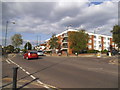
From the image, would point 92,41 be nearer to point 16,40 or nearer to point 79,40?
point 79,40

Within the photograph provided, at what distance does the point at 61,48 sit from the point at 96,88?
58.5 meters

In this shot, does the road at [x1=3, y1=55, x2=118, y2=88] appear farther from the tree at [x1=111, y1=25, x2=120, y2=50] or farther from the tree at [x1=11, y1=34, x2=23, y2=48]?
the tree at [x1=11, y1=34, x2=23, y2=48]

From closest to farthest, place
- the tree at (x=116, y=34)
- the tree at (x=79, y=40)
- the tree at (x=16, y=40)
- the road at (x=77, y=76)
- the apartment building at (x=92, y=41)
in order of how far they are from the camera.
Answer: the road at (x=77, y=76), the tree at (x=116, y=34), the tree at (x=79, y=40), the apartment building at (x=92, y=41), the tree at (x=16, y=40)

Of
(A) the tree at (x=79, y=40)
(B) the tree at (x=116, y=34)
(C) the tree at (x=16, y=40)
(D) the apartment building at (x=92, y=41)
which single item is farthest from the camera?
(C) the tree at (x=16, y=40)

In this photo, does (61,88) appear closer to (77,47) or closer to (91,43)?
(77,47)

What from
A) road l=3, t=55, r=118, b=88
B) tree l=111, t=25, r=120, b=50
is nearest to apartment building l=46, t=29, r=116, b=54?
tree l=111, t=25, r=120, b=50

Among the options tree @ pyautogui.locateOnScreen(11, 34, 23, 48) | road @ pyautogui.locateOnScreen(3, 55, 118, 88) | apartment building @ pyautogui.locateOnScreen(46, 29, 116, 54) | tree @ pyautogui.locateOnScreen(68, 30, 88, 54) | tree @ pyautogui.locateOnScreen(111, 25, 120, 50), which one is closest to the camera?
road @ pyautogui.locateOnScreen(3, 55, 118, 88)

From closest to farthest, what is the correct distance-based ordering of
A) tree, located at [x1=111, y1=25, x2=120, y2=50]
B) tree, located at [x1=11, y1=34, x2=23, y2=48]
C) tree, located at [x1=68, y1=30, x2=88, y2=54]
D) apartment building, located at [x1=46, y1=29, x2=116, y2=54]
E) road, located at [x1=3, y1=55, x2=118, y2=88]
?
road, located at [x1=3, y1=55, x2=118, y2=88]
tree, located at [x1=111, y1=25, x2=120, y2=50]
tree, located at [x1=68, y1=30, x2=88, y2=54]
apartment building, located at [x1=46, y1=29, x2=116, y2=54]
tree, located at [x1=11, y1=34, x2=23, y2=48]

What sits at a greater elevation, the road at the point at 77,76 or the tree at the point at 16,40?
the tree at the point at 16,40

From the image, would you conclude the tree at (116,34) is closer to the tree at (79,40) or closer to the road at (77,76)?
the tree at (79,40)

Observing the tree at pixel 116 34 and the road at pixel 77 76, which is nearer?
the road at pixel 77 76

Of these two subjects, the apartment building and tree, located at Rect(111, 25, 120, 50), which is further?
the apartment building

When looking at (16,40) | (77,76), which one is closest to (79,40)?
(77,76)

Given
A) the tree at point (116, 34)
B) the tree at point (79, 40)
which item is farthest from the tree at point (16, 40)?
the tree at point (116, 34)
